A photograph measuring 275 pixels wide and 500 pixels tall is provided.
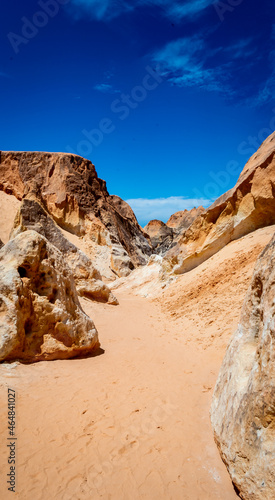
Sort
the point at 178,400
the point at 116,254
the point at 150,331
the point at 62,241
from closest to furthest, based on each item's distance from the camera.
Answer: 1. the point at 178,400
2. the point at 150,331
3. the point at 62,241
4. the point at 116,254

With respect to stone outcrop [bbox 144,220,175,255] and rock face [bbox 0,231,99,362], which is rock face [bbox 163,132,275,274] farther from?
stone outcrop [bbox 144,220,175,255]

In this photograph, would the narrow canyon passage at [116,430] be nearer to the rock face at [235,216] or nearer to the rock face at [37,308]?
the rock face at [37,308]

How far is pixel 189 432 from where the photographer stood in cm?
308

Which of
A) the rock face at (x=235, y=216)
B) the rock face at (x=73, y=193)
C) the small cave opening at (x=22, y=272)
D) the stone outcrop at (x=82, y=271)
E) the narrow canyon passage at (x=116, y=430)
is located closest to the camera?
the narrow canyon passage at (x=116, y=430)

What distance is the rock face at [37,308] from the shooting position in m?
4.15

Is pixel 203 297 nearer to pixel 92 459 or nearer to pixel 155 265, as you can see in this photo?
pixel 92 459

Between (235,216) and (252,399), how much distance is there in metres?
10.3

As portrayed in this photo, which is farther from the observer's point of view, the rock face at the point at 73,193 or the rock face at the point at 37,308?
the rock face at the point at 73,193

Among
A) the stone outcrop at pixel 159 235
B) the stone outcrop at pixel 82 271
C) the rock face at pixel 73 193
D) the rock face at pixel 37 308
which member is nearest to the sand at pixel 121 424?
the rock face at pixel 37 308

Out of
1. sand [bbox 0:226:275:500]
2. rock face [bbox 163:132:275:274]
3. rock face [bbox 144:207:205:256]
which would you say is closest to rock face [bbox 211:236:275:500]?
sand [bbox 0:226:275:500]

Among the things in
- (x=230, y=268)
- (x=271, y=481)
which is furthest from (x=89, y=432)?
(x=230, y=268)

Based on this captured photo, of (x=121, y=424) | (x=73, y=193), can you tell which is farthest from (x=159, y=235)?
(x=121, y=424)

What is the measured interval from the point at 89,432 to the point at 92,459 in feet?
1.28

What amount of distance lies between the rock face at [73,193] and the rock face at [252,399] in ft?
69.7
